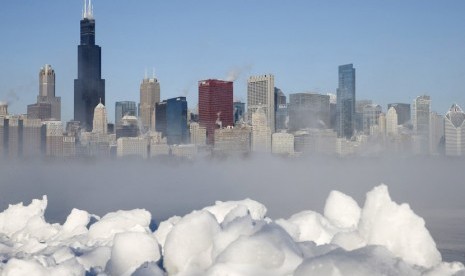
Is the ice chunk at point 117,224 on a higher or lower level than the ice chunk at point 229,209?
lower

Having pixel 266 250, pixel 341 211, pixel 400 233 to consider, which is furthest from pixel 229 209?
pixel 266 250

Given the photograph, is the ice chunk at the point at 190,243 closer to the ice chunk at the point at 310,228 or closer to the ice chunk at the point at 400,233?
the ice chunk at the point at 310,228

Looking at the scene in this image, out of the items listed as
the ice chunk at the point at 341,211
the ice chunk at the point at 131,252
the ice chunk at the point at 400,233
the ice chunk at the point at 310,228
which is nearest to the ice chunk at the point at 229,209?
the ice chunk at the point at 310,228

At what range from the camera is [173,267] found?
19.2m

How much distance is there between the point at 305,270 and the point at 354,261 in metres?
1.20

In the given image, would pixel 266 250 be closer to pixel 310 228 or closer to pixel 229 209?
pixel 310 228

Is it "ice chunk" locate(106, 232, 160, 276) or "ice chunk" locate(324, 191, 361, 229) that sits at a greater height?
"ice chunk" locate(324, 191, 361, 229)

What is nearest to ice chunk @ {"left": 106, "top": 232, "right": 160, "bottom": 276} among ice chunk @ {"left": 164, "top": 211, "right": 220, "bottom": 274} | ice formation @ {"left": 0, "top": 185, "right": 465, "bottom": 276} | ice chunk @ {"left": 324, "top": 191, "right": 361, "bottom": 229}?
ice formation @ {"left": 0, "top": 185, "right": 465, "bottom": 276}

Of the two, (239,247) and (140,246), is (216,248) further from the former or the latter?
(140,246)

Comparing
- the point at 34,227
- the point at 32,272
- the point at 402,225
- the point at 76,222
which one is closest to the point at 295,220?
the point at 402,225

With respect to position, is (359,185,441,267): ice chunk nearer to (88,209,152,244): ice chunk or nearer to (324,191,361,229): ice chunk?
(324,191,361,229): ice chunk

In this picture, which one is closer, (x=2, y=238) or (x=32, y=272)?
(x=32, y=272)

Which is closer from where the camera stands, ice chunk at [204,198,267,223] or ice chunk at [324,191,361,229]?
ice chunk at [204,198,267,223]

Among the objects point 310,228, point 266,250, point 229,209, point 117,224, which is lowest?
point 117,224
